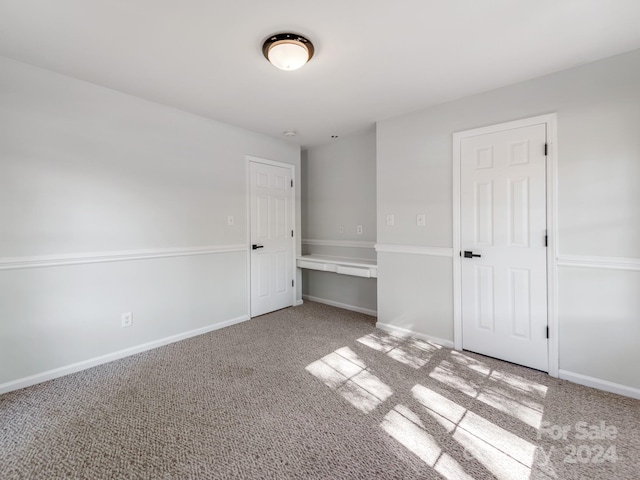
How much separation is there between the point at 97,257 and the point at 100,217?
34 cm

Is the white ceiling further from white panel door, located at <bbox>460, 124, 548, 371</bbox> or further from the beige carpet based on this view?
the beige carpet

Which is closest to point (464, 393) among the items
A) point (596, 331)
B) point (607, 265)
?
point (596, 331)

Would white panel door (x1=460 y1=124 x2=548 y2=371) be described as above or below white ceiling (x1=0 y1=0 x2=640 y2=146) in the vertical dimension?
below

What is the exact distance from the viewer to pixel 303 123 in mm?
3322

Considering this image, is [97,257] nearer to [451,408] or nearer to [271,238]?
[271,238]

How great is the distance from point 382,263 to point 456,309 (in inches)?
34.8

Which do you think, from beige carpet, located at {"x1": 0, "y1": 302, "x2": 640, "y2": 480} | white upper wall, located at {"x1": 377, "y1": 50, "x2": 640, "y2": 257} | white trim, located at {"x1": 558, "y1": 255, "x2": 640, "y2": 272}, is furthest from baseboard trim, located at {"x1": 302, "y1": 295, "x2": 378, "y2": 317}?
white trim, located at {"x1": 558, "y1": 255, "x2": 640, "y2": 272}

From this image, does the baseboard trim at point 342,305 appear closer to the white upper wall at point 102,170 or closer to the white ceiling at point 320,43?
the white upper wall at point 102,170

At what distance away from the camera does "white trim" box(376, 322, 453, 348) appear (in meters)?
2.85

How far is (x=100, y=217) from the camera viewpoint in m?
2.46

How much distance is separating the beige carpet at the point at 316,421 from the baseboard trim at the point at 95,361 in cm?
8

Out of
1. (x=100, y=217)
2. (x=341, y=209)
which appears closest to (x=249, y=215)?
(x=341, y=209)

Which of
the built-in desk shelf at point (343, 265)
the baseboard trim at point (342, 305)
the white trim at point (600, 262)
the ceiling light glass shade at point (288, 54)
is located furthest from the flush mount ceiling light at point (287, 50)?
the baseboard trim at point (342, 305)

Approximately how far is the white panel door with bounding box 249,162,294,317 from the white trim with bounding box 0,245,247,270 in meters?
0.57
